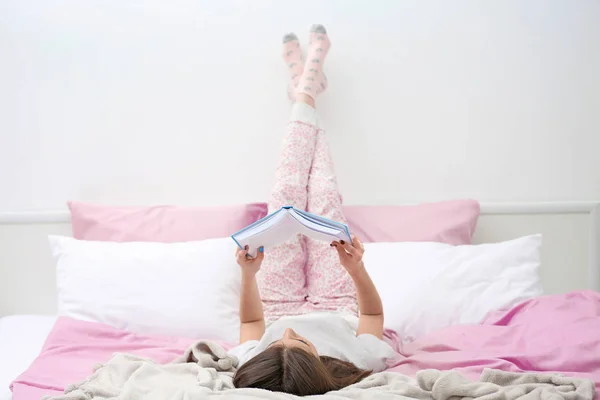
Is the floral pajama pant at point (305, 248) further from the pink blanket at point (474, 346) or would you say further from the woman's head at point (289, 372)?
the woman's head at point (289, 372)

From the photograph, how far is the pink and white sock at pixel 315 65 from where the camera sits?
2576mm

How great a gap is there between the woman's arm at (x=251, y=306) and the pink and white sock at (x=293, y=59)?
0.84 metres

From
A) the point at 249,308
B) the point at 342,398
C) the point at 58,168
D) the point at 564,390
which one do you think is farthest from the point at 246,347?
the point at 58,168

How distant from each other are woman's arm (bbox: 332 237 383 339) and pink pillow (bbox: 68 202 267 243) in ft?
2.10

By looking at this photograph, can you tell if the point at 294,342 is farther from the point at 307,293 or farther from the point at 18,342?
the point at 18,342

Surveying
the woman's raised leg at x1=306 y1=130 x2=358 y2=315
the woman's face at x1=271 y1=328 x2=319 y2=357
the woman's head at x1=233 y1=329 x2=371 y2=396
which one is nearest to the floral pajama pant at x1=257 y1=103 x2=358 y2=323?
the woman's raised leg at x1=306 y1=130 x2=358 y2=315

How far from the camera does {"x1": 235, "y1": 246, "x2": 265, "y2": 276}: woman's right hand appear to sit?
6.45 feet

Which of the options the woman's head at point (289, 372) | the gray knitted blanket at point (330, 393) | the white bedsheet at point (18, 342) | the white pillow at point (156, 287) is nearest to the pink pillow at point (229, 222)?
the white pillow at point (156, 287)

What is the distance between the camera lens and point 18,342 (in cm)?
224

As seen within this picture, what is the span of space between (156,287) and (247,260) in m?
0.43

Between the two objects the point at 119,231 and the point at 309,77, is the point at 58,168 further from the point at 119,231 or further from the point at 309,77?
the point at 309,77

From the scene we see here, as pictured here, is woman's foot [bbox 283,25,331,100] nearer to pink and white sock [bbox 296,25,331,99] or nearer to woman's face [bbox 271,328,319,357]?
pink and white sock [bbox 296,25,331,99]

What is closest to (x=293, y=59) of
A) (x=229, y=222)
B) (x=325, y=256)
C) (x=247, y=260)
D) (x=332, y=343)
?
(x=229, y=222)

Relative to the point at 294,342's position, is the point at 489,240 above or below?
above
